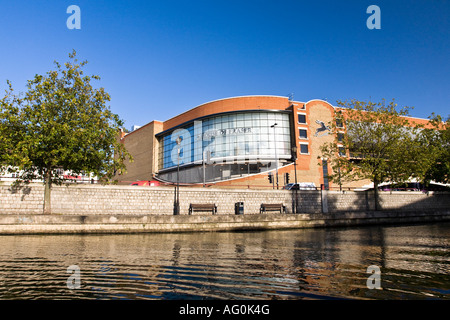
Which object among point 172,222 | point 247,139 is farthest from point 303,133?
point 172,222

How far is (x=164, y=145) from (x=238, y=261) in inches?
2313

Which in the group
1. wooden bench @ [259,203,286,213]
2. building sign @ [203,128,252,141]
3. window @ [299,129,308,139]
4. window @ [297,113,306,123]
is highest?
window @ [297,113,306,123]

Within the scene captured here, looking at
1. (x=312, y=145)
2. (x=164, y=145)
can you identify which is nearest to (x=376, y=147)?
(x=312, y=145)

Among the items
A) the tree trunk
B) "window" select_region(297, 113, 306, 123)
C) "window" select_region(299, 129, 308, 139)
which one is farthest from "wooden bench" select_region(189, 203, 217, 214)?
"window" select_region(297, 113, 306, 123)

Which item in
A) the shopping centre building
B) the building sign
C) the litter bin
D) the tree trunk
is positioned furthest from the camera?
the building sign

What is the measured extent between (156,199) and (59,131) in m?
9.72

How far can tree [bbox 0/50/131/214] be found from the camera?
18.3m

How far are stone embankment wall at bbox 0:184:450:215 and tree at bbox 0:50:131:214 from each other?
4.90 ft

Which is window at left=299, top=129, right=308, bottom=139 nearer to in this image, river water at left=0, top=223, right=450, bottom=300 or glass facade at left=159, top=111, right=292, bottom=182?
glass facade at left=159, top=111, right=292, bottom=182

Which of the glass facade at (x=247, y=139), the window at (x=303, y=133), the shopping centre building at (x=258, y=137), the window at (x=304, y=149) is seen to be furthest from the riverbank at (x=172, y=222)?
the glass facade at (x=247, y=139)

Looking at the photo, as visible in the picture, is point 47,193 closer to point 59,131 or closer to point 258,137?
point 59,131

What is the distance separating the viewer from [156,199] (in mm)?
25281

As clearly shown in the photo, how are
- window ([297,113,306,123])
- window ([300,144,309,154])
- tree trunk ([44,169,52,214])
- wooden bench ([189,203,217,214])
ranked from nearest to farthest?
tree trunk ([44,169,52,214]) → wooden bench ([189,203,217,214]) → window ([300,144,309,154]) → window ([297,113,306,123])

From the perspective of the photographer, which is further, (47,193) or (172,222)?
(47,193)
